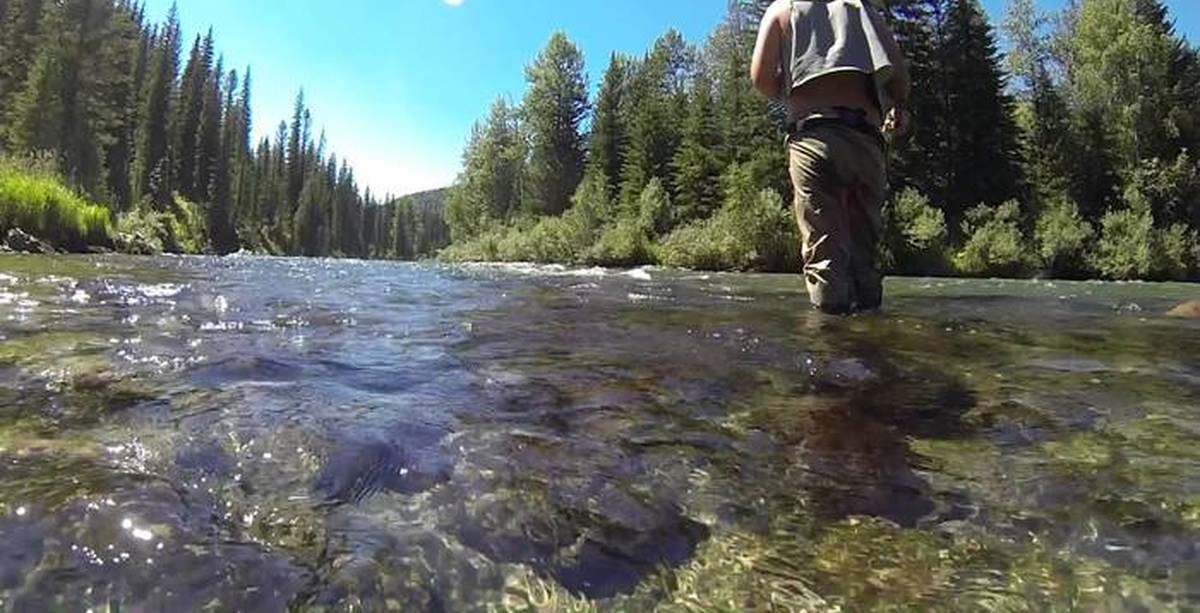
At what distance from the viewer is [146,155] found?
69.9 meters

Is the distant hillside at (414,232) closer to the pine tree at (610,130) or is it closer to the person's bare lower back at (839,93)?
Result: the pine tree at (610,130)

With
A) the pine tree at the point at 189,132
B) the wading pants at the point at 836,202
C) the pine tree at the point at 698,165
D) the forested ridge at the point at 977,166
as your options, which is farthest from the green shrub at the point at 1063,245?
the pine tree at the point at 189,132

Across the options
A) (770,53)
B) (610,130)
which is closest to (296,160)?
(610,130)

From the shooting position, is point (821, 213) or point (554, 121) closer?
point (821, 213)

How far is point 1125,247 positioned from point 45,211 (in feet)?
107

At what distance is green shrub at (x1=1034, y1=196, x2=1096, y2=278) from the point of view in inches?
1091

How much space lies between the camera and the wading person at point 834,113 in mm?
5883

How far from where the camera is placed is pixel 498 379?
3.46m

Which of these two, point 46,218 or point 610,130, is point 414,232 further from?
point 46,218

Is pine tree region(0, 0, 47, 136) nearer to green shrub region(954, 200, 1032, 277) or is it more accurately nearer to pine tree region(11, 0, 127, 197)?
pine tree region(11, 0, 127, 197)

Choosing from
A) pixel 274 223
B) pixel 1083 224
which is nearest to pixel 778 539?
pixel 1083 224

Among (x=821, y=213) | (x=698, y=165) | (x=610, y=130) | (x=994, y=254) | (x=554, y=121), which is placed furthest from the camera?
(x=554, y=121)

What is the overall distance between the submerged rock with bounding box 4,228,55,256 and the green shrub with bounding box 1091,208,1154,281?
30.4 meters

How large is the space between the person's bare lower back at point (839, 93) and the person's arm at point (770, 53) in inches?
9.6
